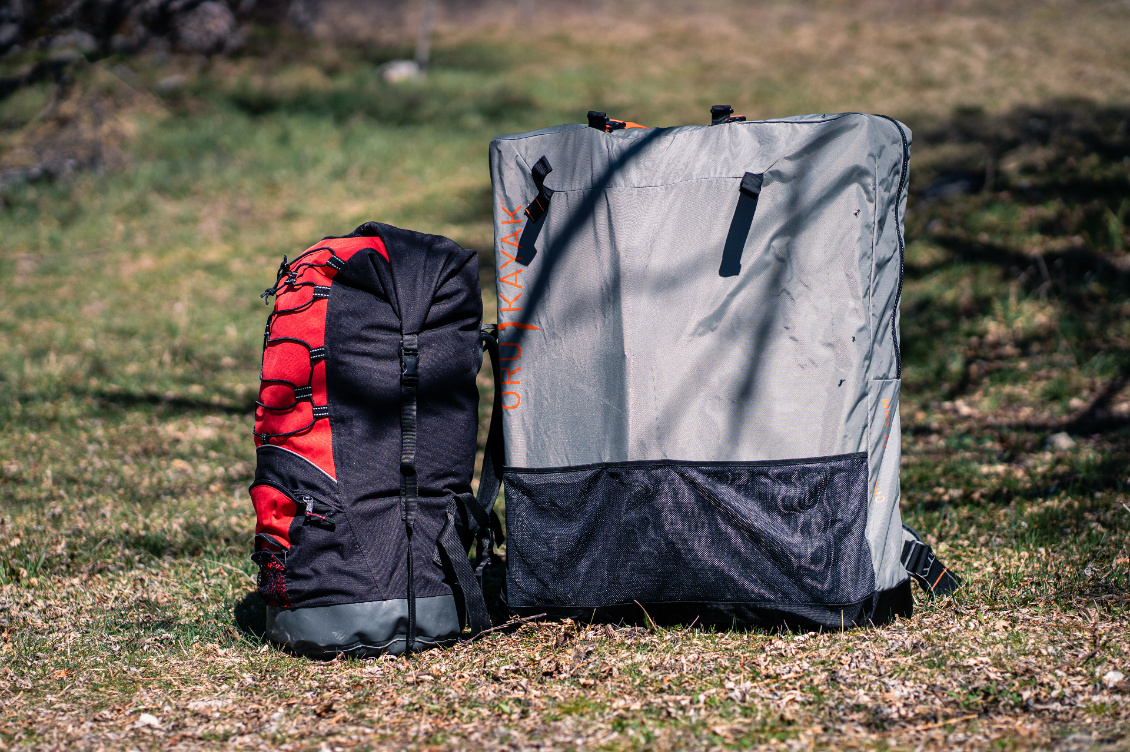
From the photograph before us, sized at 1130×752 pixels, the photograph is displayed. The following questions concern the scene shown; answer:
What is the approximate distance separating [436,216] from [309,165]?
2.88 meters

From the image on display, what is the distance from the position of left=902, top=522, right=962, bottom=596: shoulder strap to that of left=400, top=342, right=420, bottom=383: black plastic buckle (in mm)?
1693

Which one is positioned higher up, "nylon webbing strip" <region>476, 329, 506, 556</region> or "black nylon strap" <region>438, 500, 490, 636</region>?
"nylon webbing strip" <region>476, 329, 506, 556</region>

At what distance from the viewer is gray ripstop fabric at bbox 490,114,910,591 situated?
101 inches

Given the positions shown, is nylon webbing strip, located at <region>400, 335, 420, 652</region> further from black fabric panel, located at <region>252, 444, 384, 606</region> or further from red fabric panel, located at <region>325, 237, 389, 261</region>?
red fabric panel, located at <region>325, 237, 389, 261</region>

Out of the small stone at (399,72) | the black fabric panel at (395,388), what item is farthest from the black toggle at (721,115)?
the small stone at (399,72)

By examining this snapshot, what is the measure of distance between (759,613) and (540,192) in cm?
143

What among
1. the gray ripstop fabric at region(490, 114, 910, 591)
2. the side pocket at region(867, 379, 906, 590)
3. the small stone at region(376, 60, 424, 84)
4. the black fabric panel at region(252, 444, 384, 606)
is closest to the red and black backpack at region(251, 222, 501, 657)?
the black fabric panel at region(252, 444, 384, 606)

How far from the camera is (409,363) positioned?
2656 mm

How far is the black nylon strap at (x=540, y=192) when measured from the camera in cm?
267

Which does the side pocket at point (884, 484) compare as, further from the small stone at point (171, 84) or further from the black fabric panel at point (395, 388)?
the small stone at point (171, 84)

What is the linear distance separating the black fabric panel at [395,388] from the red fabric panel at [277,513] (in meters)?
0.16

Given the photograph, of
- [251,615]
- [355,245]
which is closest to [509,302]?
[355,245]

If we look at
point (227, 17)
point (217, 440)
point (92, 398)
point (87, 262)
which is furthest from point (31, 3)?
point (217, 440)

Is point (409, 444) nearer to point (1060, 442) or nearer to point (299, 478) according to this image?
point (299, 478)
